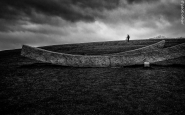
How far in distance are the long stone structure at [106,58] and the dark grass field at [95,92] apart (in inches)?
42.7

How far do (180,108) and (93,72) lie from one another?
4.11m

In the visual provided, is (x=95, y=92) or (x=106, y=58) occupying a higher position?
(x=106, y=58)

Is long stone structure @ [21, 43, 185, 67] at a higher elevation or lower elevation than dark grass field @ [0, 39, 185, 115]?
higher

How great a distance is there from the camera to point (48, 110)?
3.61m

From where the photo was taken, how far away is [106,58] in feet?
25.7

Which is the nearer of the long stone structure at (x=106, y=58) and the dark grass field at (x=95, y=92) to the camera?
the dark grass field at (x=95, y=92)

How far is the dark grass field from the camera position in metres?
3.58

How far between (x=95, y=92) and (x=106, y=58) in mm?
3446

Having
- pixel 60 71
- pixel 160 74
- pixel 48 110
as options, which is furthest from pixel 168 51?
pixel 48 110

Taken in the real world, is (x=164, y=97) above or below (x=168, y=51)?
below

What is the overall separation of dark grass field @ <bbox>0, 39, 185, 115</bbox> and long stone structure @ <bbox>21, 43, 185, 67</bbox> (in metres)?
1.09

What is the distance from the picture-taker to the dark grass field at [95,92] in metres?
3.58

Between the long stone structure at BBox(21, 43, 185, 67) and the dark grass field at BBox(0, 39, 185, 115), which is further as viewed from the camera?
the long stone structure at BBox(21, 43, 185, 67)

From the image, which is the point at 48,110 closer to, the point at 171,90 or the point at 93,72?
the point at 93,72
